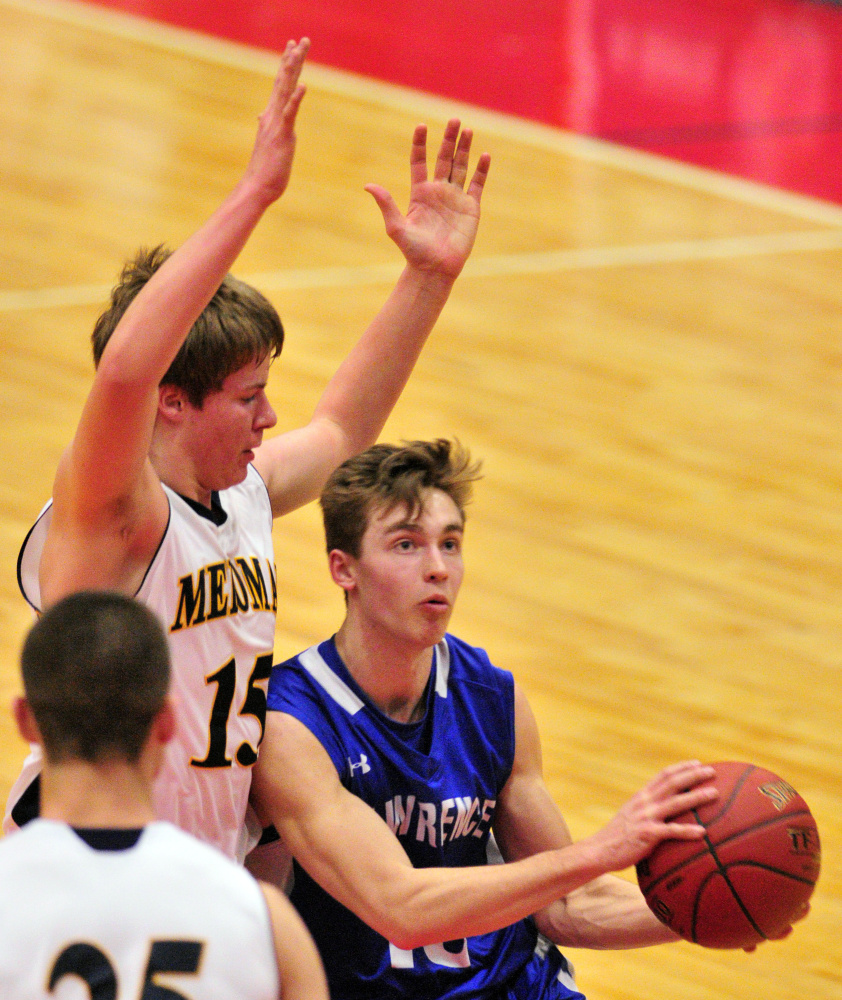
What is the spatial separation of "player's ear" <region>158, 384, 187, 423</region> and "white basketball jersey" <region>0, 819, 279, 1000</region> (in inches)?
47.4

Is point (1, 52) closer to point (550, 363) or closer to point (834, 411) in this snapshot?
point (550, 363)

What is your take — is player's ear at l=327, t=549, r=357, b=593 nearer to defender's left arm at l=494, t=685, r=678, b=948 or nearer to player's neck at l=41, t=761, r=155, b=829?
defender's left arm at l=494, t=685, r=678, b=948

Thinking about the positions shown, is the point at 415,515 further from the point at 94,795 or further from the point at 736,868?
the point at 94,795

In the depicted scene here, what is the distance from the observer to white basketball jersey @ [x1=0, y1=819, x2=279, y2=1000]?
2.16 metres

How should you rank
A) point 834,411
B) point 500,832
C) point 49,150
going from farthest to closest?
point 49,150, point 834,411, point 500,832

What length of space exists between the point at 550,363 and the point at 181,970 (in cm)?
647

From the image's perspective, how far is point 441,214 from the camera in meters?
3.88

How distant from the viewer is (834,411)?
26.6ft

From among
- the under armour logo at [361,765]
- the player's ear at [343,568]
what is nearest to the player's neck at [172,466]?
the player's ear at [343,568]

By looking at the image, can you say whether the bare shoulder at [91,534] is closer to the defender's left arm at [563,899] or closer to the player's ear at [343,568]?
the player's ear at [343,568]

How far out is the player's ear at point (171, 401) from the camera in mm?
3256

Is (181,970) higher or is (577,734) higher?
(181,970)

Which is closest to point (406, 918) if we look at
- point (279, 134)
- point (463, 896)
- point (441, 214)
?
point (463, 896)

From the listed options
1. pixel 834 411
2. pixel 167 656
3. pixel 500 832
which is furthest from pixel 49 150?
pixel 167 656
